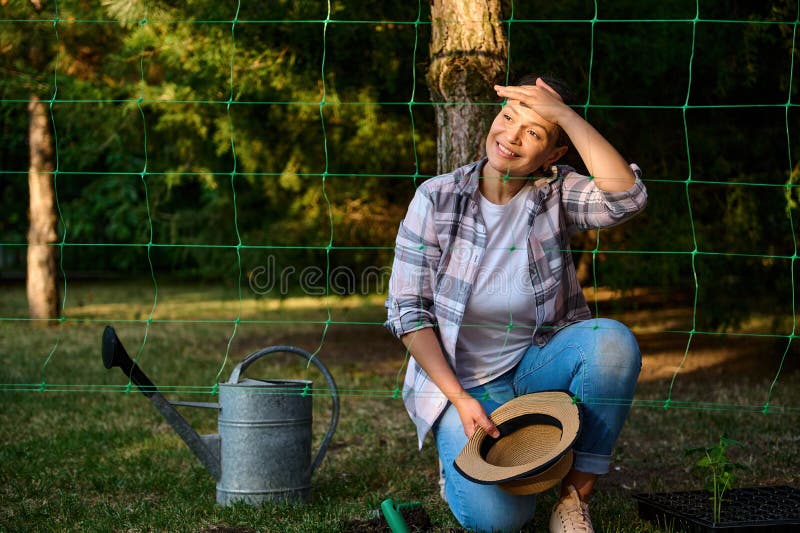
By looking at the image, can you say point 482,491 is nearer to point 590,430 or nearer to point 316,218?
point 590,430

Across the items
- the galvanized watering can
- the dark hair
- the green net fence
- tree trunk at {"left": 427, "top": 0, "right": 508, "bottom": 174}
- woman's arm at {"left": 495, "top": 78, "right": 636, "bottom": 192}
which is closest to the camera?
woman's arm at {"left": 495, "top": 78, "right": 636, "bottom": 192}

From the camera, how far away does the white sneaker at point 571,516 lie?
2260mm

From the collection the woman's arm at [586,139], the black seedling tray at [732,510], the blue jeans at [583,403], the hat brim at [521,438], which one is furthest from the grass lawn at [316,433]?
the woman's arm at [586,139]

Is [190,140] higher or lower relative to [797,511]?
higher

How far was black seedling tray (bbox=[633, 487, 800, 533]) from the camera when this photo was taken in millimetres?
2205

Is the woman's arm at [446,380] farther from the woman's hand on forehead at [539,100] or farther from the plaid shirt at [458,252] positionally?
the woman's hand on forehead at [539,100]

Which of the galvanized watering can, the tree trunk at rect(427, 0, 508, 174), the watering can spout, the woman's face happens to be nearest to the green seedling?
the woman's face

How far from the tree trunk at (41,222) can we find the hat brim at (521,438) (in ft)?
22.0

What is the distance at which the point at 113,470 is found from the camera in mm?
3240

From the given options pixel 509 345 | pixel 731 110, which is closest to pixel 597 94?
pixel 731 110

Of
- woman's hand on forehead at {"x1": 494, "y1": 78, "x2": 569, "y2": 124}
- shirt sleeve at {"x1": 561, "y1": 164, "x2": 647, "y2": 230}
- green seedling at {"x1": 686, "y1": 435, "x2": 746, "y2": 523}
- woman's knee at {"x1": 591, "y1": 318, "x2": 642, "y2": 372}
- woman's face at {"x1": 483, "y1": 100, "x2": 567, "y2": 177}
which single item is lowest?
green seedling at {"x1": 686, "y1": 435, "x2": 746, "y2": 523}

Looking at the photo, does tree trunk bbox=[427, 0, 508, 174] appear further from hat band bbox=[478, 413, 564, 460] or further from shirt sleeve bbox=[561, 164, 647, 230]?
hat band bbox=[478, 413, 564, 460]

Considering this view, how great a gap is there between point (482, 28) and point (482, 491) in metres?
1.59

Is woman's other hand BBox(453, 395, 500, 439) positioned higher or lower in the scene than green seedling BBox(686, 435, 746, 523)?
higher
